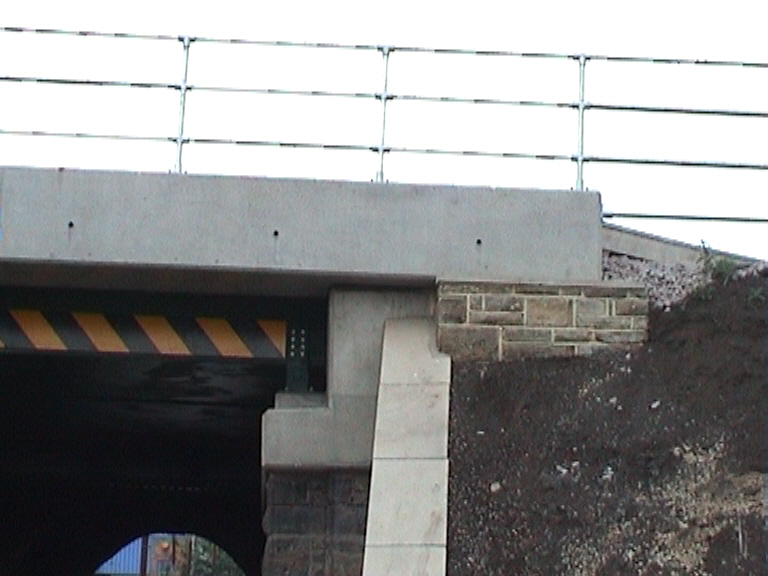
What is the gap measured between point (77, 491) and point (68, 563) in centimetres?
378

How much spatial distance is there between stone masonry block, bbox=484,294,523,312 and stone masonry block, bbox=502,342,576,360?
0.24 meters

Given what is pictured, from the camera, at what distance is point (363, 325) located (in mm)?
10469

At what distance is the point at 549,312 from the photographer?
388 inches

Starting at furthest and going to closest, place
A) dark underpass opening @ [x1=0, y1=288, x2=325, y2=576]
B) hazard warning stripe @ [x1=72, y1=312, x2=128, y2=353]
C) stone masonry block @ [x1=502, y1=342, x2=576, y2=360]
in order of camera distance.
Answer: dark underpass opening @ [x1=0, y1=288, x2=325, y2=576]
hazard warning stripe @ [x1=72, y1=312, x2=128, y2=353]
stone masonry block @ [x1=502, y1=342, x2=576, y2=360]

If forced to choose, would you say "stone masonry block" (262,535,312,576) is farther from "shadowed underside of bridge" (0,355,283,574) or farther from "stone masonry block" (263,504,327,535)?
"shadowed underside of bridge" (0,355,283,574)

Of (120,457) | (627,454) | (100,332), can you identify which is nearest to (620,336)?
(627,454)

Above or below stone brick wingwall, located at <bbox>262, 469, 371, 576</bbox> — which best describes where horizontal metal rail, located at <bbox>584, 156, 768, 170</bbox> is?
above

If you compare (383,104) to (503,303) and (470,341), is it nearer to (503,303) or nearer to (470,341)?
(503,303)

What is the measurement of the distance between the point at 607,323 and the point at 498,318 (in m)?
0.69

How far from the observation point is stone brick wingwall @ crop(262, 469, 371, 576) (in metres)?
10.0

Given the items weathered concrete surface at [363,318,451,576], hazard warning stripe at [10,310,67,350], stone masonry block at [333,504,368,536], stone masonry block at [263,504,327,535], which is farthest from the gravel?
hazard warning stripe at [10,310,67,350]

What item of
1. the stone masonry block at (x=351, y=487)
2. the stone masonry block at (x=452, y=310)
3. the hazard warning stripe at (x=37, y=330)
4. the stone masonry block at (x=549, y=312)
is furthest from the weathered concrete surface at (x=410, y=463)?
the hazard warning stripe at (x=37, y=330)

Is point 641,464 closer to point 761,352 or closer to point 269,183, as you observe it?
point 761,352

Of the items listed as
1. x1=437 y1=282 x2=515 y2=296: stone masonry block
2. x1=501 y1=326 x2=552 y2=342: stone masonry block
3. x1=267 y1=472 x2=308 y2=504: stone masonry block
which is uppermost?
x1=437 y1=282 x2=515 y2=296: stone masonry block
